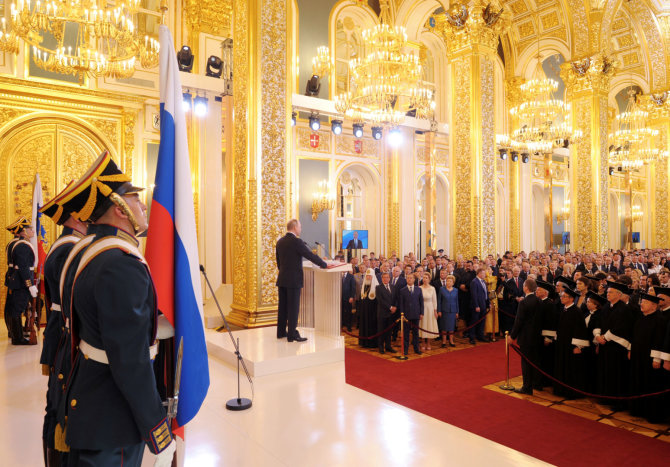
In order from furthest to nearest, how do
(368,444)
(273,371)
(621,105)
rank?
(621,105)
(273,371)
(368,444)

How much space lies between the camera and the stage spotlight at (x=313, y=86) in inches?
567

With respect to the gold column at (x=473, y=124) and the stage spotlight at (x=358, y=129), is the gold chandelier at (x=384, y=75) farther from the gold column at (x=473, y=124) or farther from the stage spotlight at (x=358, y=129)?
the stage spotlight at (x=358, y=129)

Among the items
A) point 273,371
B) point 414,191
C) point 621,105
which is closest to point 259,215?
point 273,371

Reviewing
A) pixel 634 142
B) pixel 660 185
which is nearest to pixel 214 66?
pixel 634 142

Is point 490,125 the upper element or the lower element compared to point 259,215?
upper

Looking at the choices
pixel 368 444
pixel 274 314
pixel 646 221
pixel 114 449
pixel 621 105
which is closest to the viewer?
pixel 114 449

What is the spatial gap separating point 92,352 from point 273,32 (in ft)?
24.0

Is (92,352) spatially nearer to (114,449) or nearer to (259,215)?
(114,449)

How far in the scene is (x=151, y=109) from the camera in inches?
485

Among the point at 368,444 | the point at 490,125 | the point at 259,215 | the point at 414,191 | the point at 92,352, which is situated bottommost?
the point at 368,444

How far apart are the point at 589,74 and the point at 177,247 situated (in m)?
18.2

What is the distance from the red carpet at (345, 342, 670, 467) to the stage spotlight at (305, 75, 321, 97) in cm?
894

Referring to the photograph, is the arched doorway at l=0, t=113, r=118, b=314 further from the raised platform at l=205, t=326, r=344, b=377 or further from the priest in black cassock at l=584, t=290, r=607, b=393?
the priest in black cassock at l=584, t=290, r=607, b=393

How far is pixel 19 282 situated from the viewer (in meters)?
7.46
